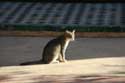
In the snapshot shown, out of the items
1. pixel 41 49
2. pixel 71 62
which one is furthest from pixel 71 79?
pixel 41 49

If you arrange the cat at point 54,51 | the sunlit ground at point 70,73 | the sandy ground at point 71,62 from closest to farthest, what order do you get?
the sunlit ground at point 70,73
the sandy ground at point 71,62
the cat at point 54,51

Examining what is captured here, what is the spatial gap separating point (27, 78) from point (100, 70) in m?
1.22

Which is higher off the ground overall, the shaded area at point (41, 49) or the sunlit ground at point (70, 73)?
the sunlit ground at point (70, 73)

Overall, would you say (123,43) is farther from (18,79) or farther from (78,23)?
(18,79)

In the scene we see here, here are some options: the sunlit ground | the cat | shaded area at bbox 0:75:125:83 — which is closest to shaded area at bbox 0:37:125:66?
the cat

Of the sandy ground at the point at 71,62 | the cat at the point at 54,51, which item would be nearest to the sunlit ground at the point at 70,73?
the sandy ground at the point at 71,62

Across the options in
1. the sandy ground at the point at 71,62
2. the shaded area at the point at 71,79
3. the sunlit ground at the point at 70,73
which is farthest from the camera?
the sandy ground at the point at 71,62

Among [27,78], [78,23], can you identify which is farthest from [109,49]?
[27,78]

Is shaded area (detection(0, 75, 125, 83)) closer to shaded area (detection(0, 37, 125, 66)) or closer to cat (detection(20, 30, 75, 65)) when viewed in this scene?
cat (detection(20, 30, 75, 65))

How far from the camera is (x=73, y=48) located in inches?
431

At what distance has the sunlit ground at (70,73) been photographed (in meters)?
7.20

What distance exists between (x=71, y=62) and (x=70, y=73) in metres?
1.40

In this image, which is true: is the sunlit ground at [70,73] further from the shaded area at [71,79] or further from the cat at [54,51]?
the cat at [54,51]

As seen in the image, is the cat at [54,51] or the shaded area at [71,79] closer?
the shaded area at [71,79]
